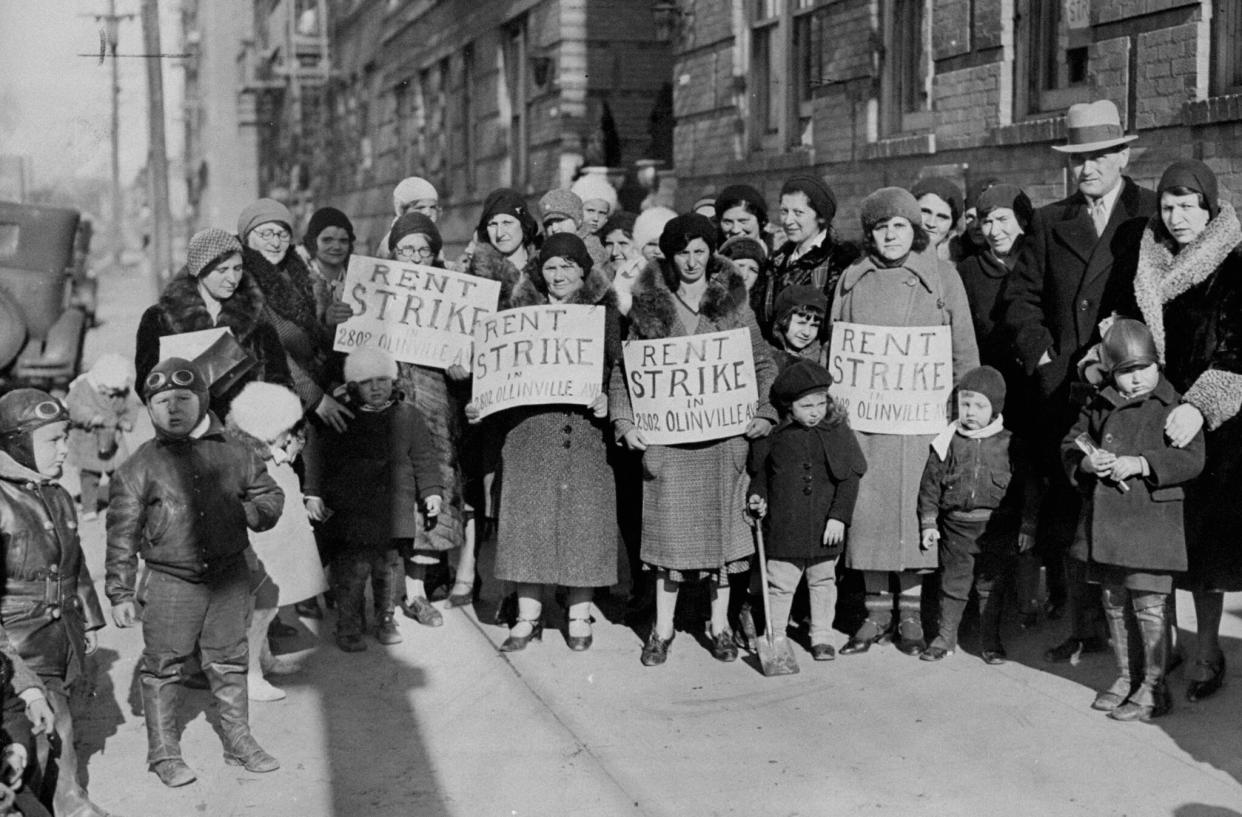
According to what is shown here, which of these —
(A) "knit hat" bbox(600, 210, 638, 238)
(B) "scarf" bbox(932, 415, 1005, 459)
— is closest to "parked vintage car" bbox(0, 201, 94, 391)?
(A) "knit hat" bbox(600, 210, 638, 238)

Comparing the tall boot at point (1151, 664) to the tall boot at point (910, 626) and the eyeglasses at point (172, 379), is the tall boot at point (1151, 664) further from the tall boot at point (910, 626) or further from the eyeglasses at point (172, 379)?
the eyeglasses at point (172, 379)

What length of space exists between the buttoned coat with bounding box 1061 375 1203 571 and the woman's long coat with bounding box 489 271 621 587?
2.15 metres

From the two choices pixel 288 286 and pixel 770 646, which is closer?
→ pixel 770 646

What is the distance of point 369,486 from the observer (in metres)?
7.12

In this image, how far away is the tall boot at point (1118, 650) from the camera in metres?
5.87

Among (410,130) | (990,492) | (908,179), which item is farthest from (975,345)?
(410,130)

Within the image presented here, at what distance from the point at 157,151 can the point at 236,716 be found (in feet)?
61.6

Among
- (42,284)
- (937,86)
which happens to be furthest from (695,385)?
(42,284)

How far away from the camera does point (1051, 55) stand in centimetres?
966

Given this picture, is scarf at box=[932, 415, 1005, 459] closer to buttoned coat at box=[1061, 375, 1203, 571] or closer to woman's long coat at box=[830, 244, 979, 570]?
woman's long coat at box=[830, 244, 979, 570]

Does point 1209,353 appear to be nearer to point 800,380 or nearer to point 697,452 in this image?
point 800,380

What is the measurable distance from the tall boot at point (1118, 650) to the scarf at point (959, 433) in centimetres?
92

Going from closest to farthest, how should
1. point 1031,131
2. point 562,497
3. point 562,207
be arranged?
1. point 562,497
2. point 562,207
3. point 1031,131

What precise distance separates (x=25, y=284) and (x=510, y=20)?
6.63m
